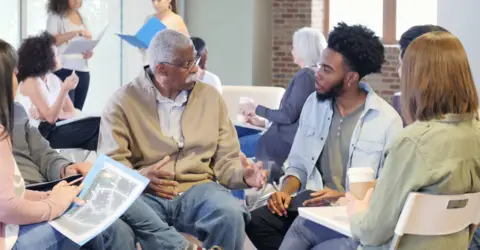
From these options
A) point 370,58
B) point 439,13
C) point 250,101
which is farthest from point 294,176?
point 439,13

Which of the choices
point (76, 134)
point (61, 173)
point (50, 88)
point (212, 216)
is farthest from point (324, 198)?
point (50, 88)

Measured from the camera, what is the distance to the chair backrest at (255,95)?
5.20 meters

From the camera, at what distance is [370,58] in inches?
133

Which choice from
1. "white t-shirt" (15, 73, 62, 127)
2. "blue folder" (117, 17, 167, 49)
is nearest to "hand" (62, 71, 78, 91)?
"white t-shirt" (15, 73, 62, 127)

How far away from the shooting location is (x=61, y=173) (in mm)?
3084

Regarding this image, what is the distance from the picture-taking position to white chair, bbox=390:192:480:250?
2.14m

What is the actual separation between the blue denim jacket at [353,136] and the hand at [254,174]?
6.5 inches

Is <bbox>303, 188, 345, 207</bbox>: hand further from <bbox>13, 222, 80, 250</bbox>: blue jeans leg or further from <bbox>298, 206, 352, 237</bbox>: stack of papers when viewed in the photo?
<bbox>13, 222, 80, 250</bbox>: blue jeans leg

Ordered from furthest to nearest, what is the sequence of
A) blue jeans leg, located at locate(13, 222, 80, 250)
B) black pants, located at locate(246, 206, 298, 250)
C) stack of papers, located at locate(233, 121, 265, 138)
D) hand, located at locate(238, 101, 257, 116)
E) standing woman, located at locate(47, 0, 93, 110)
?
standing woman, located at locate(47, 0, 93, 110), hand, located at locate(238, 101, 257, 116), stack of papers, located at locate(233, 121, 265, 138), black pants, located at locate(246, 206, 298, 250), blue jeans leg, located at locate(13, 222, 80, 250)

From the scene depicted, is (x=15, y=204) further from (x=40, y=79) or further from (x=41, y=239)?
(x=40, y=79)

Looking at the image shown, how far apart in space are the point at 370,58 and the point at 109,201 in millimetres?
1383

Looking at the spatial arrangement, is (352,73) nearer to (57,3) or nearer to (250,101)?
(250,101)

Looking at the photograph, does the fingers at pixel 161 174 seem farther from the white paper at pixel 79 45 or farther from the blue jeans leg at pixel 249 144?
the white paper at pixel 79 45

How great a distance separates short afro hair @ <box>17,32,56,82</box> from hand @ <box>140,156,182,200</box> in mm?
2149
